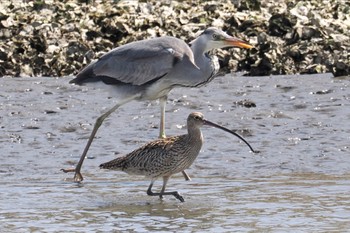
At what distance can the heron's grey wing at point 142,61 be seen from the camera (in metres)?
12.3

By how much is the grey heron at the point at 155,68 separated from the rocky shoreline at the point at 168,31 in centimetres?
468

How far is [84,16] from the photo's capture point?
1852cm

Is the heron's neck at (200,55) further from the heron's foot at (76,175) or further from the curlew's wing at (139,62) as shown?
the heron's foot at (76,175)

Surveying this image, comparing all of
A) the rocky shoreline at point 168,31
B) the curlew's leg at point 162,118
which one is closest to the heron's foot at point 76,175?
the curlew's leg at point 162,118

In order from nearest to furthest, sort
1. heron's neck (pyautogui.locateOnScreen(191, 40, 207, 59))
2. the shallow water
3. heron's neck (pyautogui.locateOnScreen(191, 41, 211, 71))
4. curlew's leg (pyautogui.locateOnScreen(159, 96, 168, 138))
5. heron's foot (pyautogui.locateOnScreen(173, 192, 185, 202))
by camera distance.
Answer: the shallow water < heron's foot (pyautogui.locateOnScreen(173, 192, 185, 202)) < curlew's leg (pyautogui.locateOnScreen(159, 96, 168, 138)) < heron's neck (pyautogui.locateOnScreen(191, 41, 211, 71)) < heron's neck (pyautogui.locateOnScreen(191, 40, 207, 59))

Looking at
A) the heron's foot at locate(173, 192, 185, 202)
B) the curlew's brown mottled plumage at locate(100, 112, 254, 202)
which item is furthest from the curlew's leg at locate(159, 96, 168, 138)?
the heron's foot at locate(173, 192, 185, 202)

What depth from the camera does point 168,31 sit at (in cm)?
1811

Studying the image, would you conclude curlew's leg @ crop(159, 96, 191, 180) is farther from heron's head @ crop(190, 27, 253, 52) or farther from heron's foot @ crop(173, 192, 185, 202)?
heron's foot @ crop(173, 192, 185, 202)

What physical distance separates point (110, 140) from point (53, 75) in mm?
4454

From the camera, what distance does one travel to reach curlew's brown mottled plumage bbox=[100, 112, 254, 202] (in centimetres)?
1016

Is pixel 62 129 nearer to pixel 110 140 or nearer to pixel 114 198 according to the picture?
pixel 110 140

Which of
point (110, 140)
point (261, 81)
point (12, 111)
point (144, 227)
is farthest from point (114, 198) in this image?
point (261, 81)

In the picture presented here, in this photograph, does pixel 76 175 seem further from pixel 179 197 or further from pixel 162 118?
pixel 179 197

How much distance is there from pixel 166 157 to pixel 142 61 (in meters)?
2.49
